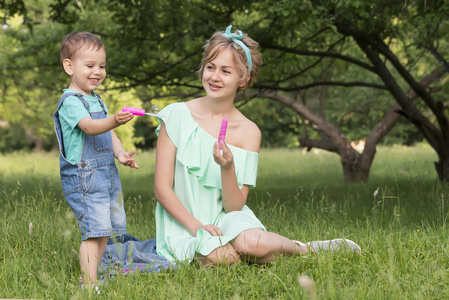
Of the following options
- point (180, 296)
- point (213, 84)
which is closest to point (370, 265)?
point (180, 296)

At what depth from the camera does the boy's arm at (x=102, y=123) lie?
9.50 ft

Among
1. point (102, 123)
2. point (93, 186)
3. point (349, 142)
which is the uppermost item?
point (102, 123)

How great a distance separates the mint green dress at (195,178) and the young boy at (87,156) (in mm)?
404

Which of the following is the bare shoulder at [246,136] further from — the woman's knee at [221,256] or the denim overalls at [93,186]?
the denim overalls at [93,186]

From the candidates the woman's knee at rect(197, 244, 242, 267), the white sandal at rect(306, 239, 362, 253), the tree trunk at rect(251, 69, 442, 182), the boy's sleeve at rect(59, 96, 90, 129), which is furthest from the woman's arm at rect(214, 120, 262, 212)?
the tree trunk at rect(251, 69, 442, 182)

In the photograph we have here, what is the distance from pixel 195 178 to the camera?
3678mm

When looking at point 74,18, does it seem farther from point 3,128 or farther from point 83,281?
point 3,128

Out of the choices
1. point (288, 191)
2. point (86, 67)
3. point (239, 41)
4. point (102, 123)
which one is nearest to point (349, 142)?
point (288, 191)

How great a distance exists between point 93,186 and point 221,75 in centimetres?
110

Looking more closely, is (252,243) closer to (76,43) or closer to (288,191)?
(76,43)

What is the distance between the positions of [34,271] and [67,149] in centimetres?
74

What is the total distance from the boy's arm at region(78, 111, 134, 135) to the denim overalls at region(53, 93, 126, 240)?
15cm

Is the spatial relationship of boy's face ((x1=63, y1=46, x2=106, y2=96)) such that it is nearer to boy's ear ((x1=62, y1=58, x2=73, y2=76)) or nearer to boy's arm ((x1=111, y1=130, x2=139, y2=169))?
boy's ear ((x1=62, y1=58, x2=73, y2=76))

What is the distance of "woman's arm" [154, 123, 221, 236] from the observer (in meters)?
3.52
